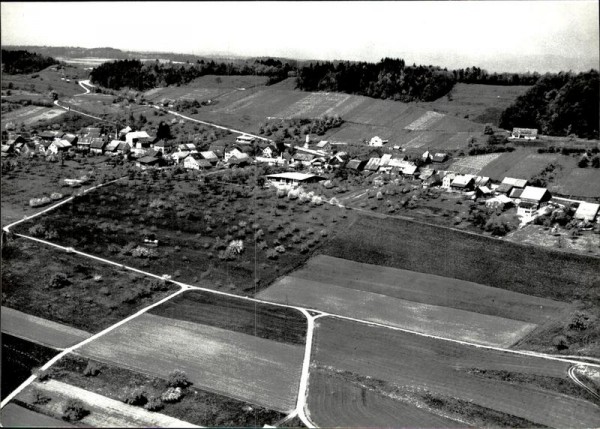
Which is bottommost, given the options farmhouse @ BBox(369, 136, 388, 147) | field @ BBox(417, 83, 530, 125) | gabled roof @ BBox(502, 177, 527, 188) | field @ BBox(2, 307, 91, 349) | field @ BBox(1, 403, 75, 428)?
field @ BBox(2, 307, 91, 349)

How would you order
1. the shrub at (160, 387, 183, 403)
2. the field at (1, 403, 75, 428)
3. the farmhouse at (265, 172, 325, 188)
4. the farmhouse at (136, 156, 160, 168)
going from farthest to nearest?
1. the farmhouse at (136, 156, 160, 168)
2. the farmhouse at (265, 172, 325, 188)
3. the shrub at (160, 387, 183, 403)
4. the field at (1, 403, 75, 428)

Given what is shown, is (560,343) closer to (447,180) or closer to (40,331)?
(40,331)

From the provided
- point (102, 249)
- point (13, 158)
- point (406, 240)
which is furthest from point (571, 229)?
point (13, 158)

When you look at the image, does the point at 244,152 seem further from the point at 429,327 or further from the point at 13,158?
the point at 429,327

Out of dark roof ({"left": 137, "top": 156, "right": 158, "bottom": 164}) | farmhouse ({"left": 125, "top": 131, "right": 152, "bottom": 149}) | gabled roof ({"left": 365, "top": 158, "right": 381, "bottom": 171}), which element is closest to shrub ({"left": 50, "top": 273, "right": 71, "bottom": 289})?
dark roof ({"left": 137, "top": 156, "right": 158, "bottom": 164})

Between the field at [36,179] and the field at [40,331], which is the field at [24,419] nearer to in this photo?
the field at [40,331]

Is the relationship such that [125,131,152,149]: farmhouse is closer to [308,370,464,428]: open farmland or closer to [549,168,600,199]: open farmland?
[549,168,600,199]: open farmland
